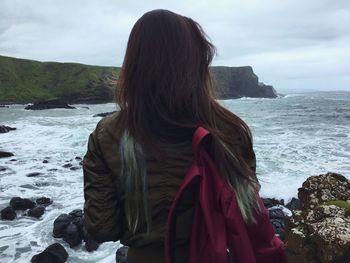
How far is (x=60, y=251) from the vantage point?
28.5ft

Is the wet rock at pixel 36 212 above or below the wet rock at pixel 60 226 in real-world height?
below

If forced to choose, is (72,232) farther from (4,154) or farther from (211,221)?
(4,154)

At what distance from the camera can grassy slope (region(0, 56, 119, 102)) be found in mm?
93062

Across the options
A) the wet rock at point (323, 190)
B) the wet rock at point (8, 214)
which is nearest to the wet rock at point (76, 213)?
the wet rock at point (8, 214)

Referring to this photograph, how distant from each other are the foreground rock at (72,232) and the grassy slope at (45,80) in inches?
3044

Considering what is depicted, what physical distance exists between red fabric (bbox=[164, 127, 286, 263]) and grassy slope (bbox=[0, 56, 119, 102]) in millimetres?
86277

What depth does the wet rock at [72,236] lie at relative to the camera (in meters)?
9.78

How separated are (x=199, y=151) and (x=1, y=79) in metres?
109

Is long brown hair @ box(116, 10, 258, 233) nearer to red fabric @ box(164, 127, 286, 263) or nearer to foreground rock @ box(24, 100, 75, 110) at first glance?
red fabric @ box(164, 127, 286, 263)

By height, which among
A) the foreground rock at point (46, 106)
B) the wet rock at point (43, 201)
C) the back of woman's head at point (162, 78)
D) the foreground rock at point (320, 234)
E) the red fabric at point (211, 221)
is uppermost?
the back of woman's head at point (162, 78)

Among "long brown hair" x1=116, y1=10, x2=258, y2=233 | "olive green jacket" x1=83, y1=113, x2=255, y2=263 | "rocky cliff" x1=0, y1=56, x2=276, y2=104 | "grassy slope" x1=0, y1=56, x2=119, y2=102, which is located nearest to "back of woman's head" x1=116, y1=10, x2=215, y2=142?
"long brown hair" x1=116, y1=10, x2=258, y2=233

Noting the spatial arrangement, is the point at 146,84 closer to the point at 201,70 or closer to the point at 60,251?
the point at 201,70

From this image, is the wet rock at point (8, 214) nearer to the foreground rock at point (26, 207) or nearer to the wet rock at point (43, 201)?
the foreground rock at point (26, 207)

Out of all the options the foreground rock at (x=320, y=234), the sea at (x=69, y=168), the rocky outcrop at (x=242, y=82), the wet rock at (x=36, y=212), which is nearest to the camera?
the foreground rock at (x=320, y=234)
